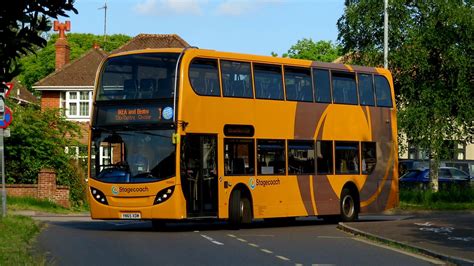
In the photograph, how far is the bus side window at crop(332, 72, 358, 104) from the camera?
2775 cm

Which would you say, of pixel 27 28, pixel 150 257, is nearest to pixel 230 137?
pixel 150 257

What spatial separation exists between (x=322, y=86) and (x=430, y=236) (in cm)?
694

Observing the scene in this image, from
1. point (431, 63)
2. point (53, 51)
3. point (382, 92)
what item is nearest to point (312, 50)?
point (53, 51)

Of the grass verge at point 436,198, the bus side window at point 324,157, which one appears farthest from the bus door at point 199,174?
the grass verge at point 436,198

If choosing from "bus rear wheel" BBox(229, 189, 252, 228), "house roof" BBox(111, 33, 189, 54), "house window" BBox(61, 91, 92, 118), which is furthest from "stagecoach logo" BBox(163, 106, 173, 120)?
"house roof" BBox(111, 33, 189, 54)

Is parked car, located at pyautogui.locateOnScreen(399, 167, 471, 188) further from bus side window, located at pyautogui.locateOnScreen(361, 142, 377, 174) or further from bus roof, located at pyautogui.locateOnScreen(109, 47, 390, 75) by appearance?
bus roof, located at pyautogui.locateOnScreen(109, 47, 390, 75)

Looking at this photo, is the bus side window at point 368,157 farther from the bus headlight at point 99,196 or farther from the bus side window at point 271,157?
the bus headlight at point 99,196

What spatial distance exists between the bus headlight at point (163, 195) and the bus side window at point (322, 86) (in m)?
6.11

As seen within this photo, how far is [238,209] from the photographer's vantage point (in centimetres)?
2414

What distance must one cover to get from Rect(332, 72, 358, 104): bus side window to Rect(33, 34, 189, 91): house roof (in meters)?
34.5

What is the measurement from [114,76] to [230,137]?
3.19 meters

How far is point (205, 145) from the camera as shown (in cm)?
2353

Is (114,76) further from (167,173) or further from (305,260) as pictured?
(305,260)

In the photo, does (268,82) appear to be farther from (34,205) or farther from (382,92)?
(34,205)
